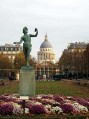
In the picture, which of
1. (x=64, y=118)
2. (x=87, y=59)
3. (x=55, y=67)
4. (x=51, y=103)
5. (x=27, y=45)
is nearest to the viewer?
(x=64, y=118)

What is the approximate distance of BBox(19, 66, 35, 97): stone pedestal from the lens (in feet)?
67.6

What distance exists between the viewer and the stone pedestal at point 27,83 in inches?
811

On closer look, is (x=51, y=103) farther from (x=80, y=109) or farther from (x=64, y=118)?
(x=64, y=118)

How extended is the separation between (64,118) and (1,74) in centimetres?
11878

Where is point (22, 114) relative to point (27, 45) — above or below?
below

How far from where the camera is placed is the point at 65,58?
139 m

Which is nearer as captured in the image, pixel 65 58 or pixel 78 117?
pixel 78 117

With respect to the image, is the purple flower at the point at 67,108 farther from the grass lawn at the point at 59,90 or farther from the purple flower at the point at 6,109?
the grass lawn at the point at 59,90

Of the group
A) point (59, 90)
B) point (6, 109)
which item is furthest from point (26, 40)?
point (59, 90)

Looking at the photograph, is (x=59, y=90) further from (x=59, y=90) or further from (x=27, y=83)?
(x=27, y=83)

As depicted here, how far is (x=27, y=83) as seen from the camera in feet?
68.4

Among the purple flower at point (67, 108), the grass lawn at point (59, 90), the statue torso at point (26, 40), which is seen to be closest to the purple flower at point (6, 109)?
the purple flower at point (67, 108)

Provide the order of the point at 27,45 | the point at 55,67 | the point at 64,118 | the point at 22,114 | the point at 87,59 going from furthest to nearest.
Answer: the point at 55,67
the point at 87,59
the point at 27,45
the point at 22,114
the point at 64,118

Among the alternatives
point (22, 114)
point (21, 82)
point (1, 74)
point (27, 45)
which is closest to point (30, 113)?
point (22, 114)
